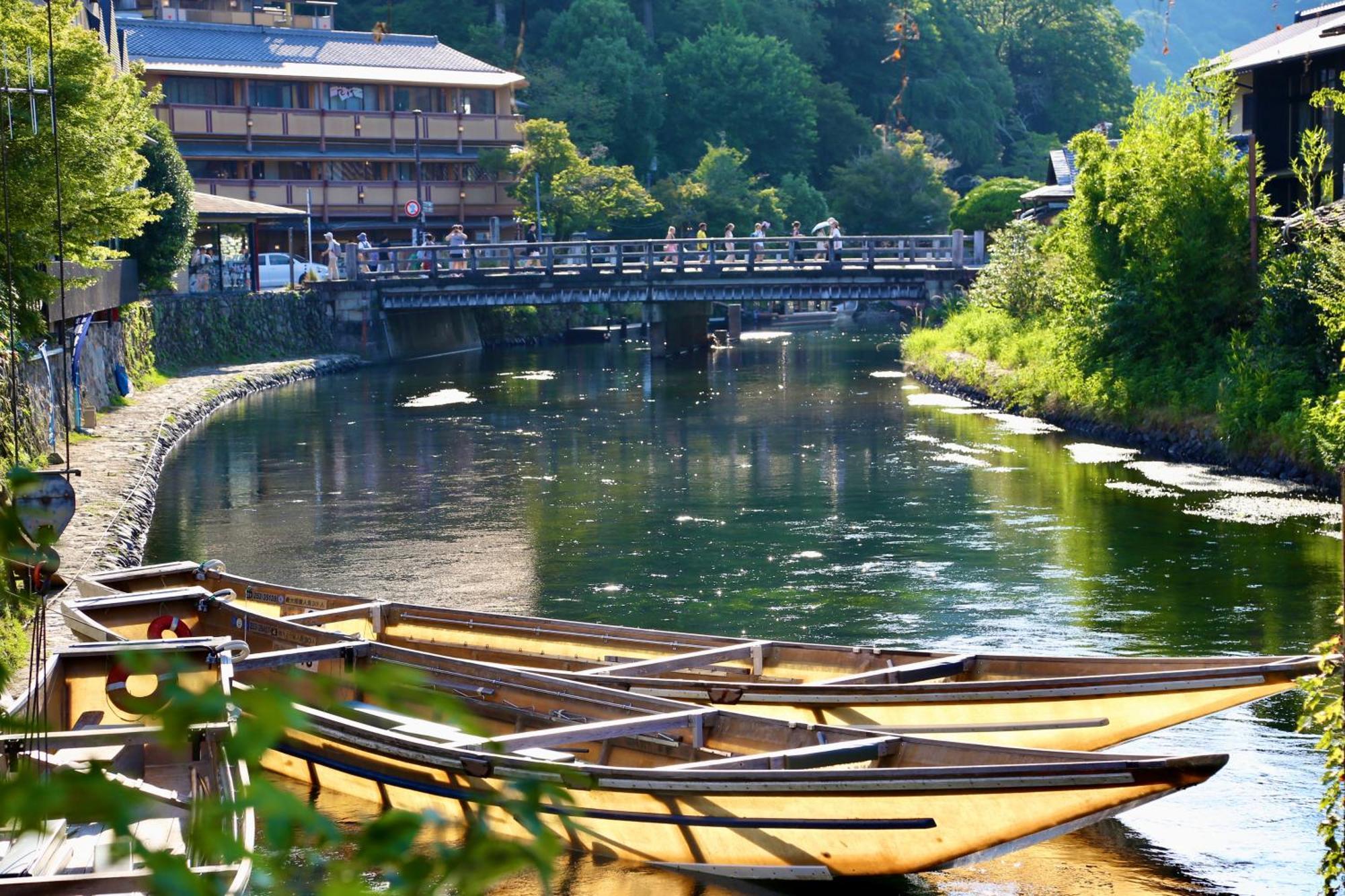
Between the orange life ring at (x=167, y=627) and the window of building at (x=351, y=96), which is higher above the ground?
the window of building at (x=351, y=96)

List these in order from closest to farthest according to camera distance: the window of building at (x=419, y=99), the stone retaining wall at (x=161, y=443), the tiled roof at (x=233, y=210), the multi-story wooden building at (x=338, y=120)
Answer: the stone retaining wall at (x=161, y=443)
the tiled roof at (x=233, y=210)
the multi-story wooden building at (x=338, y=120)
the window of building at (x=419, y=99)

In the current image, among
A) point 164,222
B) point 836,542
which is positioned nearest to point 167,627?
point 836,542

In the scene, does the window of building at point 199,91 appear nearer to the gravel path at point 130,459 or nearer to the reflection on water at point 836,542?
the gravel path at point 130,459

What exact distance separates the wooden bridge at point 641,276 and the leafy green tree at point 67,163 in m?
27.8

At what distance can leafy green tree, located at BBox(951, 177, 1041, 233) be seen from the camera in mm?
64500

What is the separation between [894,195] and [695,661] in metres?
67.6

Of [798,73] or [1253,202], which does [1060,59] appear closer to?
[798,73]

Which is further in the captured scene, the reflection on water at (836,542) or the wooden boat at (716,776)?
the reflection on water at (836,542)

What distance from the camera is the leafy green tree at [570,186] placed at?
222 feet

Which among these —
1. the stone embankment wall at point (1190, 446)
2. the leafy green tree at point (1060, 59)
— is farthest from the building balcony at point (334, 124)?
the leafy green tree at point (1060, 59)

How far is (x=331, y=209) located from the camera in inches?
2638

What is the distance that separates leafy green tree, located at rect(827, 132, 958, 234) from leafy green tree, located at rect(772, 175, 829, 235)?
1271 millimetres

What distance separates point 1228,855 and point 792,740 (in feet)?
10.8

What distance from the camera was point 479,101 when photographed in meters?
71.1
